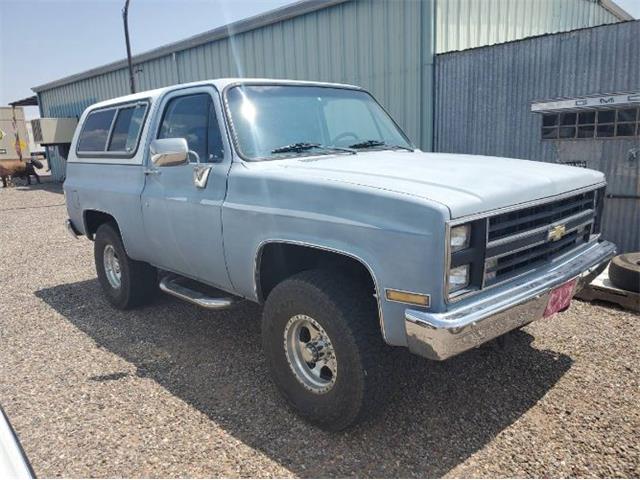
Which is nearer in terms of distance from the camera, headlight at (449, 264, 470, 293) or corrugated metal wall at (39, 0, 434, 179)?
headlight at (449, 264, 470, 293)

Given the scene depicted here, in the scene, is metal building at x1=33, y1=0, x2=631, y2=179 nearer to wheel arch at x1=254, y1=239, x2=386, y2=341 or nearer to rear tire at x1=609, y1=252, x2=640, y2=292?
rear tire at x1=609, y1=252, x2=640, y2=292

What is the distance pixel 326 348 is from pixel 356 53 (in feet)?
25.7

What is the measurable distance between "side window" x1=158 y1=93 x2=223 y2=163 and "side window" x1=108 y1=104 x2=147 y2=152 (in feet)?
1.41

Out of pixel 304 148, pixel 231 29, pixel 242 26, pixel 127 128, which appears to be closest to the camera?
pixel 304 148

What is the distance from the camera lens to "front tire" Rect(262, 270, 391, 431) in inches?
105

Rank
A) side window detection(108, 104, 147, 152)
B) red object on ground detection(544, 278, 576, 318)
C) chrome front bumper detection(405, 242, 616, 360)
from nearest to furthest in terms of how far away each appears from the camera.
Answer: chrome front bumper detection(405, 242, 616, 360) → red object on ground detection(544, 278, 576, 318) → side window detection(108, 104, 147, 152)

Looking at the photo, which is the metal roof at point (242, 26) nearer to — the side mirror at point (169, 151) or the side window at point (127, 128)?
the side window at point (127, 128)

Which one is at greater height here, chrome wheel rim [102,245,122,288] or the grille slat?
the grille slat

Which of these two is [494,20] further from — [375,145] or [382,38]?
[375,145]

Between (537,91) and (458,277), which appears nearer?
(458,277)

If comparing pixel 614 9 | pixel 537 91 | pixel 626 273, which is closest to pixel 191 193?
pixel 626 273

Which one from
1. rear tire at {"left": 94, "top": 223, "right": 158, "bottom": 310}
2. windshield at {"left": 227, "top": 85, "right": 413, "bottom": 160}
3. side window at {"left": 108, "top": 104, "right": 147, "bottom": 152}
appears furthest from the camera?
rear tire at {"left": 94, "top": 223, "right": 158, "bottom": 310}

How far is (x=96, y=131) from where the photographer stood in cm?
516

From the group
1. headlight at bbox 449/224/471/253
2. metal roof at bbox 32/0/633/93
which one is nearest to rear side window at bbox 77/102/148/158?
headlight at bbox 449/224/471/253
